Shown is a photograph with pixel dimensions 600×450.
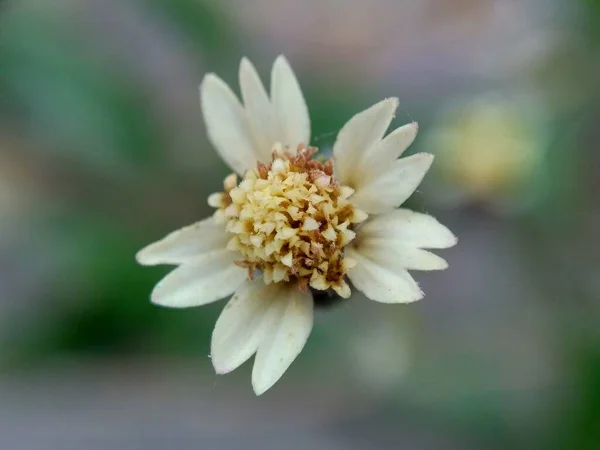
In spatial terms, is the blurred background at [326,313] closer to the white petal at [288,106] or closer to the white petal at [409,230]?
the white petal at [288,106]

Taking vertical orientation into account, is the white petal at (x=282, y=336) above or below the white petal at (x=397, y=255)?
below

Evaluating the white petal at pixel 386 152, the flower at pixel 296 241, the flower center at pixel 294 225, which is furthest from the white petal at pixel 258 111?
the white petal at pixel 386 152

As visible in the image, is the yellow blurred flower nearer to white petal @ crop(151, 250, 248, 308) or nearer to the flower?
the flower

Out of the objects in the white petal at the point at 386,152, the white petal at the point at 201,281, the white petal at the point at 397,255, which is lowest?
the white petal at the point at 397,255

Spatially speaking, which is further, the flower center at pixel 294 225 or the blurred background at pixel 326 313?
the blurred background at pixel 326 313

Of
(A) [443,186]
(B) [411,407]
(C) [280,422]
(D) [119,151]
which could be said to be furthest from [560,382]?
(D) [119,151]

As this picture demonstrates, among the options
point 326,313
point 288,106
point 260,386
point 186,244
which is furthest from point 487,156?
point 260,386
